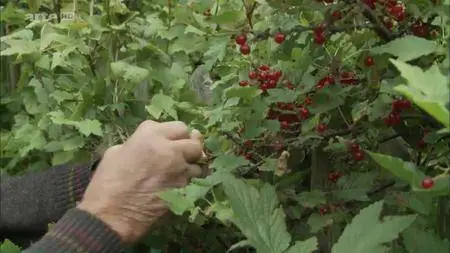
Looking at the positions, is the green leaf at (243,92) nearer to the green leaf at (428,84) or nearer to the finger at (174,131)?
the finger at (174,131)

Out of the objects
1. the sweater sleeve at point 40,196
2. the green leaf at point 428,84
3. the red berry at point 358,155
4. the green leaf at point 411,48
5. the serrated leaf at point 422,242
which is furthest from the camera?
the sweater sleeve at point 40,196

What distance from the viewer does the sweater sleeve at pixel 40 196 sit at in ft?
6.25

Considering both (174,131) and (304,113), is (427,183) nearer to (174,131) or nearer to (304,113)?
(304,113)

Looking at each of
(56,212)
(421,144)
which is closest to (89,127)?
(56,212)

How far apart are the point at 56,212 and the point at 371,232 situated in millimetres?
1249

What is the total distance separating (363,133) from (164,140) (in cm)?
38

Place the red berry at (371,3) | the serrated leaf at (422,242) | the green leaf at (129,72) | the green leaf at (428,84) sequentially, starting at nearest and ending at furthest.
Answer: the green leaf at (428,84) < the serrated leaf at (422,242) < the red berry at (371,3) < the green leaf at (129,72)

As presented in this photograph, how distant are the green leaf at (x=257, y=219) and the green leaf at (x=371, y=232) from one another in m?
0.09

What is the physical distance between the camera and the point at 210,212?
3.80 feet

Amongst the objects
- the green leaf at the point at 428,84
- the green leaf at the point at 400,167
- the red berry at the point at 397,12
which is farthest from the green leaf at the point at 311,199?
the green leaf at the point at 428,84

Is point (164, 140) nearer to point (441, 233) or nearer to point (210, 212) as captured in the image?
point (210, 212)

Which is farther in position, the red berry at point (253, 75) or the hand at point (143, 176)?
the hand at point (143, 176)

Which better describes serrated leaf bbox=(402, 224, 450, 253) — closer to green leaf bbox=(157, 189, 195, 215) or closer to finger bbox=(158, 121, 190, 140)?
green leaf bbox=(157, 189, 195, 215)

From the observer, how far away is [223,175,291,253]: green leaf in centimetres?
96
